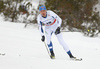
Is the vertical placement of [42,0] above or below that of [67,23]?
above

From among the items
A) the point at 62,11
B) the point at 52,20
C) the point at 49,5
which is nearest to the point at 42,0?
the point at 49,5

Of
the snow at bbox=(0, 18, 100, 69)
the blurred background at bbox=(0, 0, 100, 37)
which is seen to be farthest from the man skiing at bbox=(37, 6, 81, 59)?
the blurred background at bbox=(0, 0, 100, 37)

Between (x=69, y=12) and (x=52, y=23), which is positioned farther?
(x=69, y=12)

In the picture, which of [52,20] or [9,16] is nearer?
[52,20]

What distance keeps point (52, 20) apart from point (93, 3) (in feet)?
32.7

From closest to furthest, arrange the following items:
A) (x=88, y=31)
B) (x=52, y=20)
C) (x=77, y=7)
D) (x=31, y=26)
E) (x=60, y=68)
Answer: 1. (x=60, y=68)
2. (x=52, y=20)
3. (x=88, y=31)
4. (x=31, y=26)
5. (x=77, y=7)

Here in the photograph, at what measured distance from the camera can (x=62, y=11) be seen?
45.0 feet

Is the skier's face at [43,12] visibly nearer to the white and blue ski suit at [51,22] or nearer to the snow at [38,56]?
the white and blue ski suit at [51,22]

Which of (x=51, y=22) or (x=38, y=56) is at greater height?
(x=51, y=22)

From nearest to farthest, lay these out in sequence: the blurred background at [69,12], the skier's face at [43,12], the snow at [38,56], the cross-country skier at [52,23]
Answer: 1. the snow at [38,56]
2. the skier's face at [43,12]
3. the cross-country skier at [52,23]
4. the blurred background at [69,12]

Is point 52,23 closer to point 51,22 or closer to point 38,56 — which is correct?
point 51,22

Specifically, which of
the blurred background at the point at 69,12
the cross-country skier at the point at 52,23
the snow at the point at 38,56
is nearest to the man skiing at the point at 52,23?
the cross-country skier at the point at 52,23

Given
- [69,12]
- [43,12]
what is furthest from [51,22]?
[69,12]

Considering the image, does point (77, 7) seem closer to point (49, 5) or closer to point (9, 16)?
point (49, 5)
